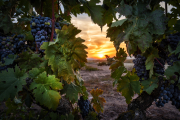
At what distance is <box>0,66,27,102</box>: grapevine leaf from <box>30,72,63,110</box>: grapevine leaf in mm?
100

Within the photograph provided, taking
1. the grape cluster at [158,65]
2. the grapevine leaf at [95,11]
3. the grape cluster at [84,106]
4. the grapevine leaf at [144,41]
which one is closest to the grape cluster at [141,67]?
the grape cluster at [158,65]

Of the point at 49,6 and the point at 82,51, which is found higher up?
the point at 49,6

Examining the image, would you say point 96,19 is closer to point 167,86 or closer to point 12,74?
point 12,74

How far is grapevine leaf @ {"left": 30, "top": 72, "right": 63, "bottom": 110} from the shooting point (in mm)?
980

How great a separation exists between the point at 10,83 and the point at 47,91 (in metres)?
0.30

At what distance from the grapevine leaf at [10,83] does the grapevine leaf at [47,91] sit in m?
0.10

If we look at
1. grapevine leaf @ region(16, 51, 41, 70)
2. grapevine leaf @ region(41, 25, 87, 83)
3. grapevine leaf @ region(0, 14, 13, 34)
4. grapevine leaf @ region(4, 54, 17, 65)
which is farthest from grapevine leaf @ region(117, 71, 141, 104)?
grapevine leaf @ region(0, 14, 13, 34)

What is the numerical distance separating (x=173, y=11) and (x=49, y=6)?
1565 millimetres

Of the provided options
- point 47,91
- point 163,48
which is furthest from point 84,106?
point 163,48

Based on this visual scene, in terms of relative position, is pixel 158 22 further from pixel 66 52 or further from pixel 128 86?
pixel 66 52

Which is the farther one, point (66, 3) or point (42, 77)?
point (66, 3)

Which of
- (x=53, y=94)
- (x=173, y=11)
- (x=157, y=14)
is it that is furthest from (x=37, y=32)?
(x=173, y=11)

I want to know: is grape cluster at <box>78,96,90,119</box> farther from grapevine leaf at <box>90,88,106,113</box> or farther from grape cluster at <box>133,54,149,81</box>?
grape cluster at <box>133,54,149,81</box>

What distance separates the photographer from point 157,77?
1596mm
